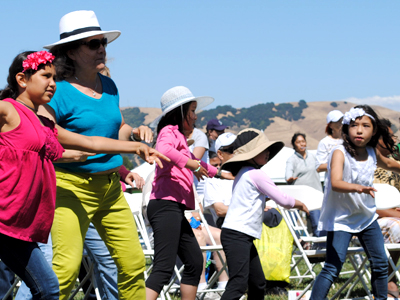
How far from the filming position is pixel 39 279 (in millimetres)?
2602

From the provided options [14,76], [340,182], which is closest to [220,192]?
[340,182]

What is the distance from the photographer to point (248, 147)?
439cm

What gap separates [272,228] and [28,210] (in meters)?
3.27

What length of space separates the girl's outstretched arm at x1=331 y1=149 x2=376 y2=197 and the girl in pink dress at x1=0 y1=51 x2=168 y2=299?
1.83m

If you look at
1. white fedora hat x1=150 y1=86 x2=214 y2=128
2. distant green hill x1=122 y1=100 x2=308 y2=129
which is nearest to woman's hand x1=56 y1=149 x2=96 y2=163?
white fedora hat x1=150 y1=86 x2=214 y2=128

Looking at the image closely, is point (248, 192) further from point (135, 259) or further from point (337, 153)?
point (135, 259)

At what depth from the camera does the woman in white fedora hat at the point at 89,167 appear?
3125 mm

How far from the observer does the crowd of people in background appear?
263 centimetres

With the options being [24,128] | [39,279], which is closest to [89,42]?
[24,128]

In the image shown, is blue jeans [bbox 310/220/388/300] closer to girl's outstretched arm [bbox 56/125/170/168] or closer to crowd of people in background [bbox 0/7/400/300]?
crowd of people in background [bbox 0/7/400/300]

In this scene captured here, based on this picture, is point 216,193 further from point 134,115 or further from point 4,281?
point 134,115

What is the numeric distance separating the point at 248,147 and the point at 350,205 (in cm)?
93

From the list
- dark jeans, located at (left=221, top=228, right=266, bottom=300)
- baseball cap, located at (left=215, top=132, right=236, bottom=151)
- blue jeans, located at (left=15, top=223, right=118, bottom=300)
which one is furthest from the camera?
baseball cap, located at (left=215, top=132, right=236, bottom=151)

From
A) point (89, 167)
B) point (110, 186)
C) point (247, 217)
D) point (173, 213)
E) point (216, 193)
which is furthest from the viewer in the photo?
point (216, 193)
